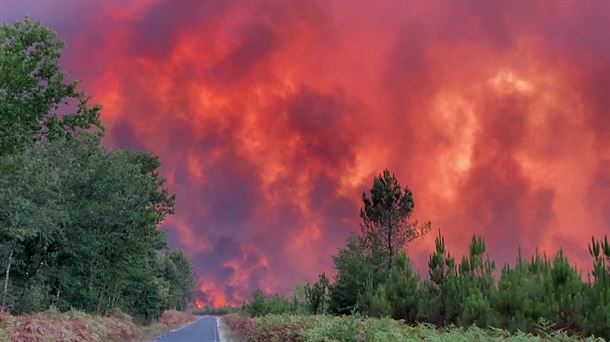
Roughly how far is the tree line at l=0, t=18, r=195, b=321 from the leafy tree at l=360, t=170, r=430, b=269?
20279mm

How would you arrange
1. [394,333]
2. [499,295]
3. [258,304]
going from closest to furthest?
[394,333]
[499,295]
[258,304]

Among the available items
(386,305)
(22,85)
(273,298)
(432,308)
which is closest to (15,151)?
(22,85)

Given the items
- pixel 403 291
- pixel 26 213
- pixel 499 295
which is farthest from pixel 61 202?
pixel 499 295

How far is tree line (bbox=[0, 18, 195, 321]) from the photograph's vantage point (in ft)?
68.5

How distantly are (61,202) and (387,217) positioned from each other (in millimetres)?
28269

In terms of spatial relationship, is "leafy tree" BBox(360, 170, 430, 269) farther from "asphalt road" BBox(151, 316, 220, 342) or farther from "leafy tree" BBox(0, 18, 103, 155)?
"leafy tree" BBox(0, 18, 103, 155)

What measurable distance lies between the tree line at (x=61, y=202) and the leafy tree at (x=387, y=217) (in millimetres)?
20279

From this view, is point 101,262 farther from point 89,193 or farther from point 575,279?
point 575,279

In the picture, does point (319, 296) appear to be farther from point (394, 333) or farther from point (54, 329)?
point (394, 333)

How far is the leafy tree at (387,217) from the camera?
48344 millimetres

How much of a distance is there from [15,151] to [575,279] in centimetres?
2040

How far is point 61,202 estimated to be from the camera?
3800 cm

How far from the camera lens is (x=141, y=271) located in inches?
2009

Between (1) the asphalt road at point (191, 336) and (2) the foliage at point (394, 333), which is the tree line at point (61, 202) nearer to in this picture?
(1) the asphalt road at point (191, 336)
